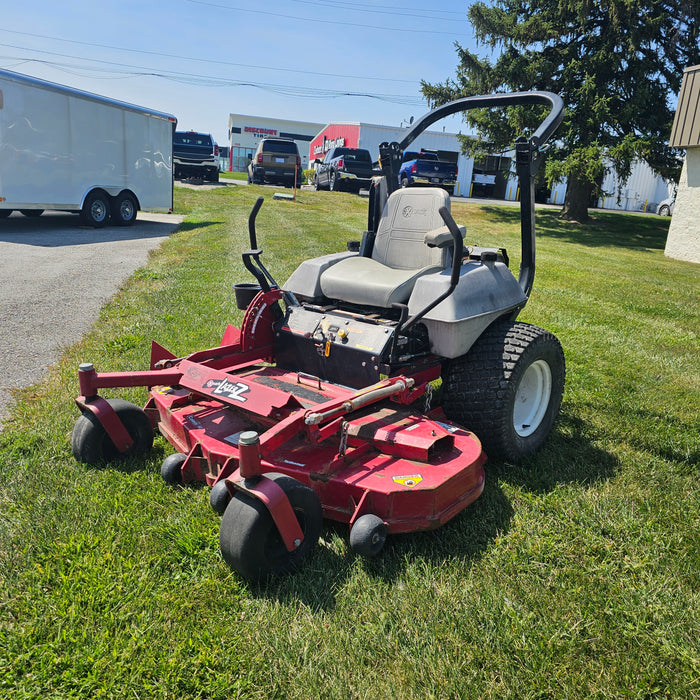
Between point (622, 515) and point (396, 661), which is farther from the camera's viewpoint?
point (622, 515)

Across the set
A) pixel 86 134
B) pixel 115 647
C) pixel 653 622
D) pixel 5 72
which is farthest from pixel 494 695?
pixel 86 134

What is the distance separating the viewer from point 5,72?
36.7 ft

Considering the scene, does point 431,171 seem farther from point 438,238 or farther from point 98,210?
point 438,238

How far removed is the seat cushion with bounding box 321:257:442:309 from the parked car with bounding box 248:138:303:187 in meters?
20.6

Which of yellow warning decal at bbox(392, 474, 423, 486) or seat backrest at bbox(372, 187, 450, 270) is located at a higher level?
seat backrest at bbox(372, 187, 450, 270)

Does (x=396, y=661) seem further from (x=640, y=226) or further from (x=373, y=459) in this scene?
(x=640, y=226)

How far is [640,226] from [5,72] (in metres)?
20.7

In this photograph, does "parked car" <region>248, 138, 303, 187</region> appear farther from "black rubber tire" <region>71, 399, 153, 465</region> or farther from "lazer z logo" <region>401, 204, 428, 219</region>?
"black rubber tire" <region>71, 399, 153, 465</region>

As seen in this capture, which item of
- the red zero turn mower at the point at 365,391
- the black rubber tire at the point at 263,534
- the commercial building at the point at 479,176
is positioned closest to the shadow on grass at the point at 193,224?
the red zero turn mower at the point at 365,391

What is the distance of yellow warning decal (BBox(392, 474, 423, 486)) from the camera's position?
2.71 meters

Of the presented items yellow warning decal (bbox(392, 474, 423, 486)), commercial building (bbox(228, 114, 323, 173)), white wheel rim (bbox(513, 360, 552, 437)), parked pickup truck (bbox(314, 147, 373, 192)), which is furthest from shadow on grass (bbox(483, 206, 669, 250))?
commercial building (bbox(228, 114, 323, 173))

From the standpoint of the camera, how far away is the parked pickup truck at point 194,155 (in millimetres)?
25859

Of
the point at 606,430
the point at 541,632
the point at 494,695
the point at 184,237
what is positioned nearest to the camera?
the point at 494,695

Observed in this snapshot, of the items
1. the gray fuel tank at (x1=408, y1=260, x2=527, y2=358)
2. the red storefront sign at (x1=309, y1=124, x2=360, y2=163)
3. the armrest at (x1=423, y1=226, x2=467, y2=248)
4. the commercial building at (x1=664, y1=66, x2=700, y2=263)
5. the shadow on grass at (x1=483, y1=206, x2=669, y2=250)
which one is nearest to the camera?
the gray fuel tank at (x1=408, y1=260, x2=527, y2=358)
